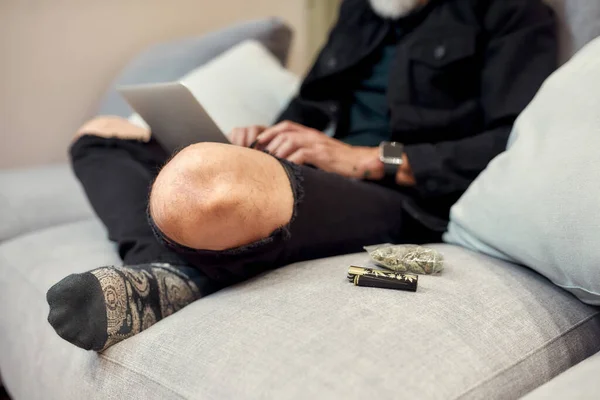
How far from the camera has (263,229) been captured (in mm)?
674

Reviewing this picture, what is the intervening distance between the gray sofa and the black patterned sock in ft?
0.08

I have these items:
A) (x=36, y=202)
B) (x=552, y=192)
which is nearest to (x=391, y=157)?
(x=552, y=192)

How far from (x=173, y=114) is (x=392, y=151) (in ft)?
1.16

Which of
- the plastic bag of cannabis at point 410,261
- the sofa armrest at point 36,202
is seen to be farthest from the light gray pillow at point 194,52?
the plastic bag of cannabis at point 410,261

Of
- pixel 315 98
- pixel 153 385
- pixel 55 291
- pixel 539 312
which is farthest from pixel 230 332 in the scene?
pixel 315 98

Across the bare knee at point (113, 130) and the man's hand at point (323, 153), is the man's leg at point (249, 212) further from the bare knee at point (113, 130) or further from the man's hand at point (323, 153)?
the bare knee at point (113, 130)

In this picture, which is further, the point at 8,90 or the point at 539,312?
the point at 8,90

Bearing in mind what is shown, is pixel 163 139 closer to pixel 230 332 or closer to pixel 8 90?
pixel 230 332

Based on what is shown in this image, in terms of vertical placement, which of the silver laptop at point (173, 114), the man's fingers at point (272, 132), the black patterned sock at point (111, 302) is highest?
the silver laptop at point (173, 114)

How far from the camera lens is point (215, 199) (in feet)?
2.00

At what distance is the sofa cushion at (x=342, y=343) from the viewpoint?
51 centimetres

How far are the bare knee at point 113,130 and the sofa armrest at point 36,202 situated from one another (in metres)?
0.21

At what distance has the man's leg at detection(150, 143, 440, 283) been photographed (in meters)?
0.62

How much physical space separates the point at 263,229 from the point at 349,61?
66cm
